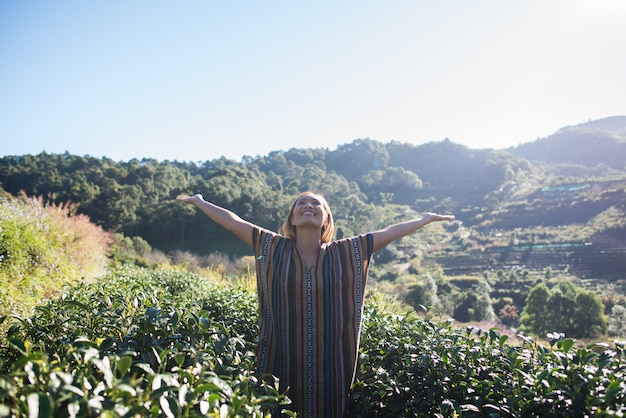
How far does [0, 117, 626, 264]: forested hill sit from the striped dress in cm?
2148

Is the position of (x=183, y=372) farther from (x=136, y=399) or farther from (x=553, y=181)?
(x=553, y=181)

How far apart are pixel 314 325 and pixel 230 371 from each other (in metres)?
0.67

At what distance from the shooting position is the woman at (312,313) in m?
1.79

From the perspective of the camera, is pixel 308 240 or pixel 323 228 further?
pixel 323 228

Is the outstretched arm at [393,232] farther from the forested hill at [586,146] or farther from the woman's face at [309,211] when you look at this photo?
the forested hill at [586,146]

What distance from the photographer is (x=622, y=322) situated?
19.8m

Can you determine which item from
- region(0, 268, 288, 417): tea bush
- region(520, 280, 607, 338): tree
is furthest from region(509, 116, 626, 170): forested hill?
region(0, 268, 288, 417): tea bush

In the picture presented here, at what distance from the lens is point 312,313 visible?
1824 mm

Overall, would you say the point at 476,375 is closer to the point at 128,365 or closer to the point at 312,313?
Answer: the point at 312,313

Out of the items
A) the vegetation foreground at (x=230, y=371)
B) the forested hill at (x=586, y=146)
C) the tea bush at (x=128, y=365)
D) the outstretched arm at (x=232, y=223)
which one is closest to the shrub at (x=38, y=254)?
the outstretched arm at (x=232, y=223)

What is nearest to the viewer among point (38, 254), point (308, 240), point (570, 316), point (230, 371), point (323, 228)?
point (230, 371)

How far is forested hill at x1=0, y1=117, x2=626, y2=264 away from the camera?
24.9 m

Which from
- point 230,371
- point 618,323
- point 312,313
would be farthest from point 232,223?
point 618,323

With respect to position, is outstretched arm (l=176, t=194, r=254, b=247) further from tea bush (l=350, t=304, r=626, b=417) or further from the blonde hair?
tea bush (l=350, t=304, r=626, b=417)
